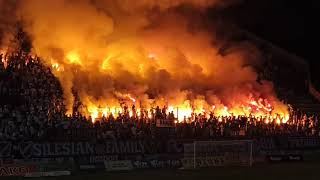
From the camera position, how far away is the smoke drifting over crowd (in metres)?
36.5

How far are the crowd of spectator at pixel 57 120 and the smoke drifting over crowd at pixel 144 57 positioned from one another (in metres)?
1.23

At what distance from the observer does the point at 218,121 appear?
35.8 metres

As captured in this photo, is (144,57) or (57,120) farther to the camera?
(144,57)

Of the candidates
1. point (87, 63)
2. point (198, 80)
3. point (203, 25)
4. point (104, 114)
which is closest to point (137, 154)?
point (104, 114)

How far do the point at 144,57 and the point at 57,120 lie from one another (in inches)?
403

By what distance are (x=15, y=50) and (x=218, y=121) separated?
1124 centimetres

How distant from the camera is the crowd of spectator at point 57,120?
1201 inches

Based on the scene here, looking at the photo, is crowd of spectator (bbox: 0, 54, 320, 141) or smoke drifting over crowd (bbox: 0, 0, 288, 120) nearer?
crowd of spectator (bbox: 0, 54, 320, 141)

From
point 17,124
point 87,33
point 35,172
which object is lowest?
point 35,172

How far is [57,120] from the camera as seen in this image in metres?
31.2

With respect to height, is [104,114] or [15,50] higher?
[15,50]

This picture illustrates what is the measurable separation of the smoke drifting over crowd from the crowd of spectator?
1228mm

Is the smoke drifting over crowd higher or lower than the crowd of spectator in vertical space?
higher

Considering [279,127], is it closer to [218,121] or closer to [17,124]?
[218,121]
